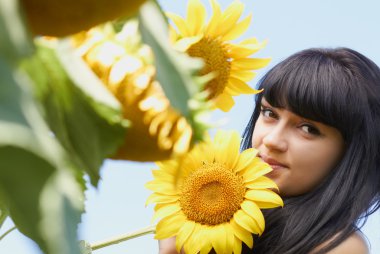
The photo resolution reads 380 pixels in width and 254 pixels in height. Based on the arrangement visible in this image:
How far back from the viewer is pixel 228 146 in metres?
1.19

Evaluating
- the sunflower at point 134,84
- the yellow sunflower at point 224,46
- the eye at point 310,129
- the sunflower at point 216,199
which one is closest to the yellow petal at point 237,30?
the yellow sunflower at point 224,46

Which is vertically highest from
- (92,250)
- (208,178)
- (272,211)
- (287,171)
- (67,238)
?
(67,238)

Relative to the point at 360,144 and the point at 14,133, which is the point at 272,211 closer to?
the point at 360,144

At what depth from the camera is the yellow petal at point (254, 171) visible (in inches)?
45.8

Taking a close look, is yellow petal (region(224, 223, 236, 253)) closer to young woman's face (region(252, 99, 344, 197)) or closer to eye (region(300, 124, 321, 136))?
young woman's face (region(252, 99, 344, 197))

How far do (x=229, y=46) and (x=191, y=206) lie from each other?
470 mm

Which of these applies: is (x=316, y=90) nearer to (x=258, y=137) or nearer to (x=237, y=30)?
(x=258, y=137)

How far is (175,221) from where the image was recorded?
1146mm

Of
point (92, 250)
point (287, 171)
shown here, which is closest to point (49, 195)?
point (92, 250)

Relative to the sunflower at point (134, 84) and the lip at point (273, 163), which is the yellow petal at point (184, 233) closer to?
the lip at point (273, 163)

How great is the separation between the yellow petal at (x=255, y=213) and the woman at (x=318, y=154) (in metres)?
0.25

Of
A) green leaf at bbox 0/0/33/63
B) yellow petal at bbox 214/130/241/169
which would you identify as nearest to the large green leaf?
green leaf at bbox 0/0/33/63

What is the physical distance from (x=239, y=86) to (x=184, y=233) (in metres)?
0.44

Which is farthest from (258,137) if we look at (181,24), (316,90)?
(181,24)
